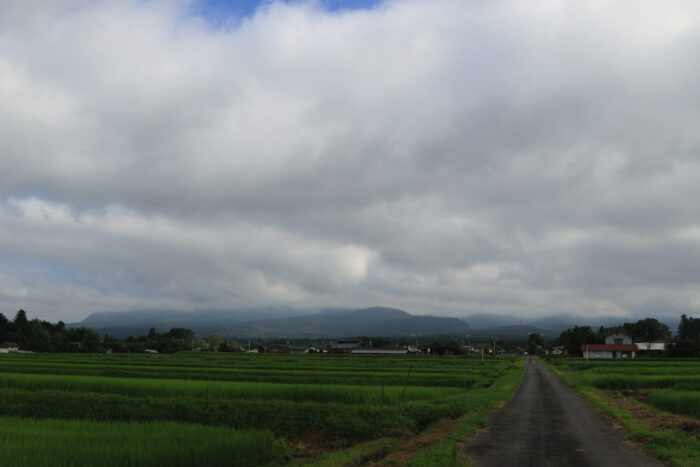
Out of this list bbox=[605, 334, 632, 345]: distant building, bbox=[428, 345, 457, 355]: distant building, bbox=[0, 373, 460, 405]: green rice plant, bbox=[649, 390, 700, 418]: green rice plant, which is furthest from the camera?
bbox=[428, 345, 457, 355]: distant building

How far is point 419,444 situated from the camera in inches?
599

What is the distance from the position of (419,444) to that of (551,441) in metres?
4.15

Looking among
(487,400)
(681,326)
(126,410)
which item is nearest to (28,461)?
(126,410)

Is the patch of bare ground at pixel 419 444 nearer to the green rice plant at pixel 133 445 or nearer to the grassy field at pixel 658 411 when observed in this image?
the green rice plant at pixel 133 445

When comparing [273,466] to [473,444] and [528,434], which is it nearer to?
[473,444]

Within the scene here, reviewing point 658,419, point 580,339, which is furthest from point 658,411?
point 580,339

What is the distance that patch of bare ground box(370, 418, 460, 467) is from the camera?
13.2 meters

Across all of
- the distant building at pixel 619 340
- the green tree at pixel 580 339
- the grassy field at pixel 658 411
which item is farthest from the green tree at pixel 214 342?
the grassy field at pixel 658 411

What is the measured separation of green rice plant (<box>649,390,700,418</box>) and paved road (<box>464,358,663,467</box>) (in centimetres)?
444

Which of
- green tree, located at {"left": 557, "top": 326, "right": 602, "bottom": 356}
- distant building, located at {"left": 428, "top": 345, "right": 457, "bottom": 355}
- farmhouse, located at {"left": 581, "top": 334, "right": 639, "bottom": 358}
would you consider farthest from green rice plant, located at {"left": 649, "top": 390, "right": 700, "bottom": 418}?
green tree, located at {"left": 557, "top": 326, "right": 602, "bottom": 356}

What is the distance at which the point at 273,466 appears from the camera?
15.0 metres

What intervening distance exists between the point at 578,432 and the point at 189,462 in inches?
508

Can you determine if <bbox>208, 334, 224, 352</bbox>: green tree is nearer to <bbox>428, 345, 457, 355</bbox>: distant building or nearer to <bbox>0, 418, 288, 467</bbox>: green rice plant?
<bbox>428, 345, 457, 355</bbox>: distant building

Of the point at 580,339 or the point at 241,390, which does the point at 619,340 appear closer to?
the point at 580,339
